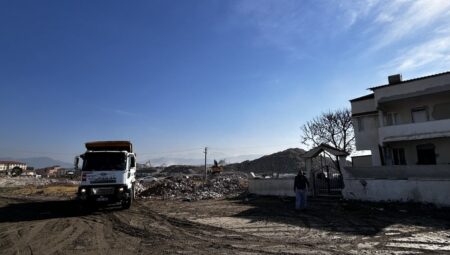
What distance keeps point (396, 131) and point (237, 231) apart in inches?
811

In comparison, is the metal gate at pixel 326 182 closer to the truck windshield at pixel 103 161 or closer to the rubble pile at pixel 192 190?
the rubble pile at pixel 192 190

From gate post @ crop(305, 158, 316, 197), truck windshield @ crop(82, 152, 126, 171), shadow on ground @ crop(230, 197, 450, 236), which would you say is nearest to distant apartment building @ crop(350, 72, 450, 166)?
gate post @ crop(305, 158, 316, 197)

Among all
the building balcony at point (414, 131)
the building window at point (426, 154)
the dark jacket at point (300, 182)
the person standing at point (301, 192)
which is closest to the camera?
the person standing at point (301, 192)

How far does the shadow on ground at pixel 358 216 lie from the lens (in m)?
12.6

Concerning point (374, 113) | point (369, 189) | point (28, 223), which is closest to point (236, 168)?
point (374, 113)

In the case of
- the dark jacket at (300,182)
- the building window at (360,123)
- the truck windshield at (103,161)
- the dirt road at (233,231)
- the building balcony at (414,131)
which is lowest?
the dirt road at (233,231)

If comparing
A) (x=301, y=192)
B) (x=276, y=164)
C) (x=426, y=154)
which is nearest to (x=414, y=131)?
(x=426, y=154)

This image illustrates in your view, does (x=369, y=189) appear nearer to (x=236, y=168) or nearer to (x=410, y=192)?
(x=410, y=192)

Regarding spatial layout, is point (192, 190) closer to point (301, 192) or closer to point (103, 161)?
point (103, 161)

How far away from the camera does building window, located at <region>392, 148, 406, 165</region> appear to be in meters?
29.2

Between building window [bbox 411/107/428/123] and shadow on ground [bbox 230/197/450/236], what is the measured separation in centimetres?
1297

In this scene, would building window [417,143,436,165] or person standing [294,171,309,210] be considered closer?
person standing [294,171,309,210]

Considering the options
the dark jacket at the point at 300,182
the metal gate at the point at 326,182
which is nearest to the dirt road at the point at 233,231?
the dark jacket at the point at 300,182

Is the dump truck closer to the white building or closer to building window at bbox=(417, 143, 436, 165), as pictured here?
the white building
